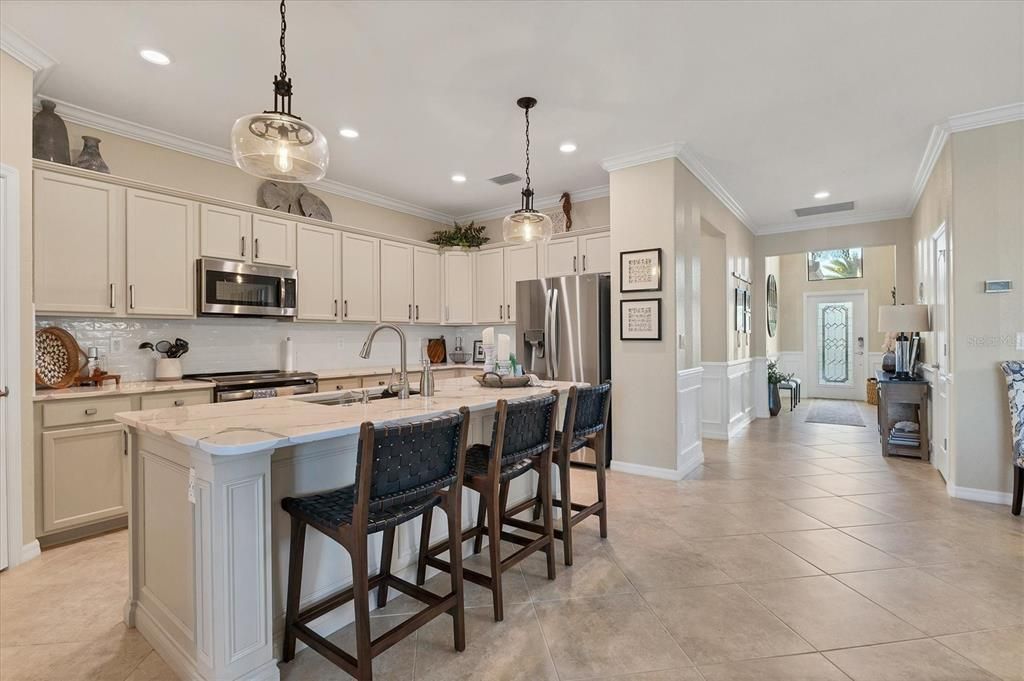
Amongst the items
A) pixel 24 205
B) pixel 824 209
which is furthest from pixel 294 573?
pixel 824 209

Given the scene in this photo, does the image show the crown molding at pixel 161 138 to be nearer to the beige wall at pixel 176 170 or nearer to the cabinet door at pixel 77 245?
the beige wall at pixel 176 170

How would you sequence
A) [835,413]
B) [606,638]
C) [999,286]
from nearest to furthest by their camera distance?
[606,638], [999,286], [835,413]

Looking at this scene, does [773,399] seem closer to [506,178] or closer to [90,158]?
[506,178]

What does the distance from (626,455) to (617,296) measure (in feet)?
4.70

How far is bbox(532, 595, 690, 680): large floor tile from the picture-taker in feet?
6.05

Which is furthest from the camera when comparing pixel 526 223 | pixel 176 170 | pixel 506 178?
pixel 506 178

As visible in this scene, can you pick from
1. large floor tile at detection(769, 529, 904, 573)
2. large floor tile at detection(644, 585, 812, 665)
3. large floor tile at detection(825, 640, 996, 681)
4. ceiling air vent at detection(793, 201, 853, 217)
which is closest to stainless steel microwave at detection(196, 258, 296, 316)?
large floor tile at detection(644, 585, 812, 665)

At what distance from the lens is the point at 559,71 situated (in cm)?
293

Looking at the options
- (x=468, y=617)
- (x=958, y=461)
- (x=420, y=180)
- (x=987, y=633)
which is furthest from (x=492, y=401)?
(x=958, y=461)

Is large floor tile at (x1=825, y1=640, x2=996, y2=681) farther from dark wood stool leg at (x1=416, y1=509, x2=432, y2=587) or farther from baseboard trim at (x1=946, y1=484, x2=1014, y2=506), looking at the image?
baseboard trim at (x1=946, y1=484, x2=1014, y2=506)

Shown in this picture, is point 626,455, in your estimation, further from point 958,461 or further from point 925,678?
point 925,678

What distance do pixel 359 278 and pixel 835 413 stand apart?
7.34 meters

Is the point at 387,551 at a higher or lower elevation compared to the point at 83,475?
lower

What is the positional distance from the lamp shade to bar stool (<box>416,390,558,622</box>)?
423 centimetres
